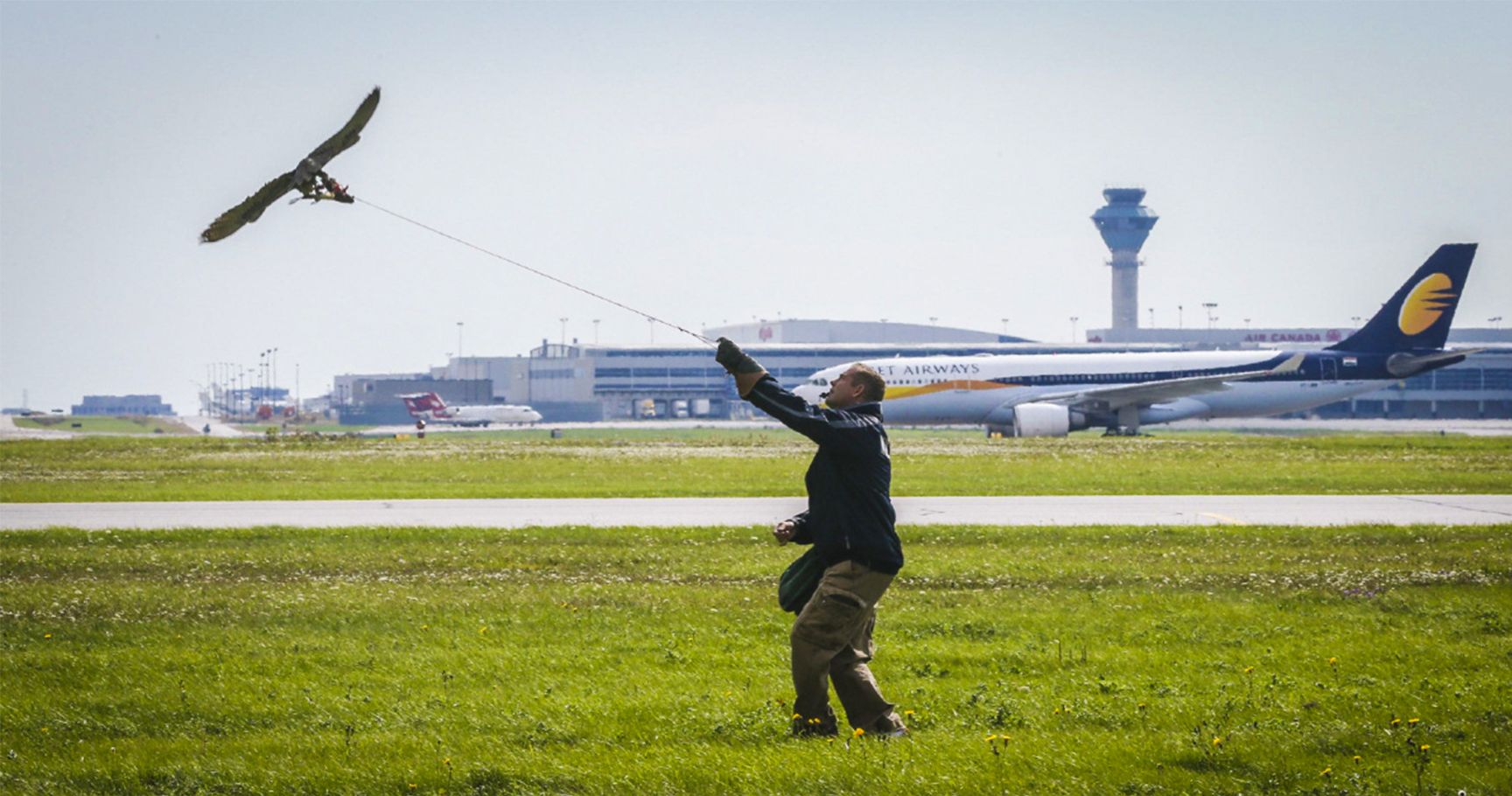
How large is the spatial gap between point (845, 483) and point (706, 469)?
31840 mm

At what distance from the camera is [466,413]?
133000 mm

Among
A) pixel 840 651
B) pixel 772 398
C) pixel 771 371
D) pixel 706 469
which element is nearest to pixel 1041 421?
pixel 706 469

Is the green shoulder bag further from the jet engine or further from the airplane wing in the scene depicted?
the airplane wing

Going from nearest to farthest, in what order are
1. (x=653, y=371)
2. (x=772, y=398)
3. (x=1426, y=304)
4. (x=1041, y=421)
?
(x=772, y=398), (x=1041, y=421), (x=1426, y=304), (x=653, y=371)

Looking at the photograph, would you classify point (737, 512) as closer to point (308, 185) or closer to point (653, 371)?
point (308, 185)

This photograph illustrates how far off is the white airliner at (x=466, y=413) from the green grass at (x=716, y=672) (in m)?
115

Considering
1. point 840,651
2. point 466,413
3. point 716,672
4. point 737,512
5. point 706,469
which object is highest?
point 466,413

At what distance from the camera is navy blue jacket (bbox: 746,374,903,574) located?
8.57m

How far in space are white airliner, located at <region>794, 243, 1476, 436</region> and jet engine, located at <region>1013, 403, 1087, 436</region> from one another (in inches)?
68.6

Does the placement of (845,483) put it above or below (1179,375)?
below

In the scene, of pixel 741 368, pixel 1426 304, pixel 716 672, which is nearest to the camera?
pixel 741 368

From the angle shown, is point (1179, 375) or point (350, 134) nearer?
point (350, 134)

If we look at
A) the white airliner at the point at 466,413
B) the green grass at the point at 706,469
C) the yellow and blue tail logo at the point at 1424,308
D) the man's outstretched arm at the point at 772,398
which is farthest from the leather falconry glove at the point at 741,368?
the white airliner at the point at 466,413

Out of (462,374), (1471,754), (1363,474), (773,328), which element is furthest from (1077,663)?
(462,374)
